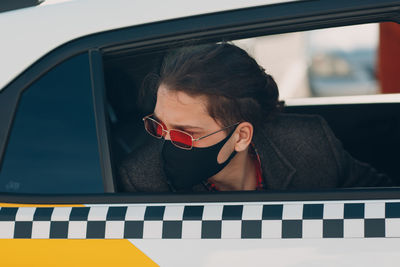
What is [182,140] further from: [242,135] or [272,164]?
[272,164]

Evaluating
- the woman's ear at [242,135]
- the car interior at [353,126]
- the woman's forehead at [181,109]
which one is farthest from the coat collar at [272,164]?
the car interior at [353,126]

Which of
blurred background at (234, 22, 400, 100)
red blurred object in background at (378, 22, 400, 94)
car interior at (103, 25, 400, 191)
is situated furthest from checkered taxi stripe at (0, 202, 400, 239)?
blurred background at (234, 22, 400, 100)

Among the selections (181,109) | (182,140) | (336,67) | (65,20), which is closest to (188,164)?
(182,140)

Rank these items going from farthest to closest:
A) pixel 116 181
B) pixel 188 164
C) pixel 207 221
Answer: pixel 188 164, pixel 116 181, pixel 207 221

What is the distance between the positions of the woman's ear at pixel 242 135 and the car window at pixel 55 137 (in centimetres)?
46

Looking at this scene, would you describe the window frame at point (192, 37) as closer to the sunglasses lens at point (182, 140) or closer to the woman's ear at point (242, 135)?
the sunglasses lens at point (182, 140)

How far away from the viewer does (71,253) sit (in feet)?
4.83

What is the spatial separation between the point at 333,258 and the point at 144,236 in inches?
17.4

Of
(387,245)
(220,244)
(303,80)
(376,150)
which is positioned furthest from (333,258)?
(303,80)

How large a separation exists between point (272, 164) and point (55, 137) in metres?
0.76

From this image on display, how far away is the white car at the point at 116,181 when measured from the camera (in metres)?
1.39

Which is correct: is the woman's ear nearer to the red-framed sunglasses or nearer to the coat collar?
the red-framed sunglasses

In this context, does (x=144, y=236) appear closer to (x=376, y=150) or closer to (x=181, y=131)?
(x=181, y=131)

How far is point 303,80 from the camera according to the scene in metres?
8.41
